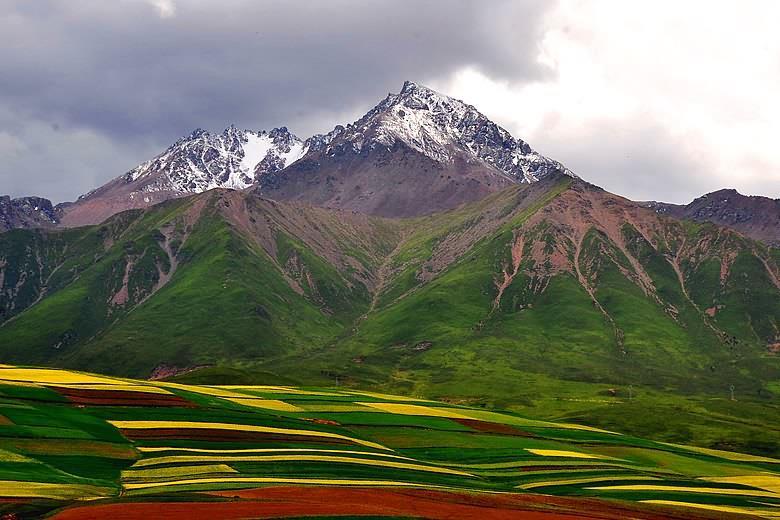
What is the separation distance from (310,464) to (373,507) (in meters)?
19.8

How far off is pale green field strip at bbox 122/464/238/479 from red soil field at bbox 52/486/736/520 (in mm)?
9920

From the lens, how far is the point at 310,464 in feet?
229

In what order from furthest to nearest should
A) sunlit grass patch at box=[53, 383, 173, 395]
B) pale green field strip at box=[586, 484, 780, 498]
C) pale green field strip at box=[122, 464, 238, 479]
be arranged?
1. sunlit grass patch at box=[53, 383, 173, 395]
2. pale green field strip at box=[586, 484, 780, 498]
3. pale green field strip at box=[122, 464, 238, 479]

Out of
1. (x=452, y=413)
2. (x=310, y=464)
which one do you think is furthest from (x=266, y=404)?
(x=310, y=464)

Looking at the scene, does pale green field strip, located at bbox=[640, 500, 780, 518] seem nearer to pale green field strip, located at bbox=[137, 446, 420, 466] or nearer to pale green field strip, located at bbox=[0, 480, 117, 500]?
pale green field strip, located at bbox=[137, 446, 420, 466]

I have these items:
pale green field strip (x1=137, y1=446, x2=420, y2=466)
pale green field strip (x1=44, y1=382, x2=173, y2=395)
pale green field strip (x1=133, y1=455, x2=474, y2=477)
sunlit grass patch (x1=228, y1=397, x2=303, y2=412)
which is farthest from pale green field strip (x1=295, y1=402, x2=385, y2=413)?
pale green field strip (x1=133, y1=455, x2=474, y2=477)

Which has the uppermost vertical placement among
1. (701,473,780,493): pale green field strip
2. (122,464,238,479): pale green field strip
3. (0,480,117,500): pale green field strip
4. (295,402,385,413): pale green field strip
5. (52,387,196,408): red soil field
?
(52,387,196,408): red soil field

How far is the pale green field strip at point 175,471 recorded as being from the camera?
200ft

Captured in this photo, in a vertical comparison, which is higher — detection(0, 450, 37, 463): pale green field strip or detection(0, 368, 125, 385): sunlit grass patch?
detection(0, 368, 125, 385): sunlit grass patch

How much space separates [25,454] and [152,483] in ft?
45.5

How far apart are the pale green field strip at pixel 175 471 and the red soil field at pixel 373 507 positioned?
9.92 meters

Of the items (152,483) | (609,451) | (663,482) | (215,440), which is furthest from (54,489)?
(609,451)

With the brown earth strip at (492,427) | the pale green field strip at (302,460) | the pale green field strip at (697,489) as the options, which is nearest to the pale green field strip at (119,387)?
the pale green field strip at (302,460)

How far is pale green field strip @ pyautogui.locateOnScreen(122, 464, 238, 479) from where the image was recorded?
200ft
